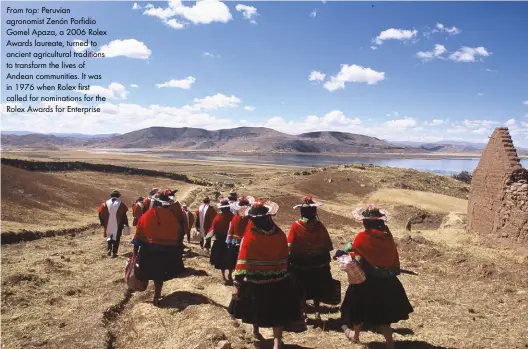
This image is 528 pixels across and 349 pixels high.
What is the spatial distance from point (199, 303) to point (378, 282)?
4109 millimetres

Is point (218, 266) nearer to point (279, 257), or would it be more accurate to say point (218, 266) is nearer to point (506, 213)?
point (279, 257)

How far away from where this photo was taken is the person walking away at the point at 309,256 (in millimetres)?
7551

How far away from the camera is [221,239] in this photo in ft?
34.7

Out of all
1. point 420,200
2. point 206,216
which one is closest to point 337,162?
point 420,200

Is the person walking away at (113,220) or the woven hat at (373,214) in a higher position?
the woven hat at (373,214)

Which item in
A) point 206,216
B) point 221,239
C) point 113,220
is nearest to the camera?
point 221,239

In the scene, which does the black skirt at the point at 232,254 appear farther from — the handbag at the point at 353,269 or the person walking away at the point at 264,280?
the handbag at the point at 353,269

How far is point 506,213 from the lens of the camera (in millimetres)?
14242

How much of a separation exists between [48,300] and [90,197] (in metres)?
21.8

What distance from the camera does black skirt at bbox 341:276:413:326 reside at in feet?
20.3

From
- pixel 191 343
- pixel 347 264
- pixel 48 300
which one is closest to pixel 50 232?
pixel 48 300

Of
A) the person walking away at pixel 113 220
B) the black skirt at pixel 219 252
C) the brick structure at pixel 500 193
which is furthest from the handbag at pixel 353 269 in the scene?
the brick structure at pixel 500 193

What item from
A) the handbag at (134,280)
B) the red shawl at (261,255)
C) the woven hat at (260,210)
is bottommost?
the handbag at (134,280)

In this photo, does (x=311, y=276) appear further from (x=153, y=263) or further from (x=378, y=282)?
(x=153, y=263)
